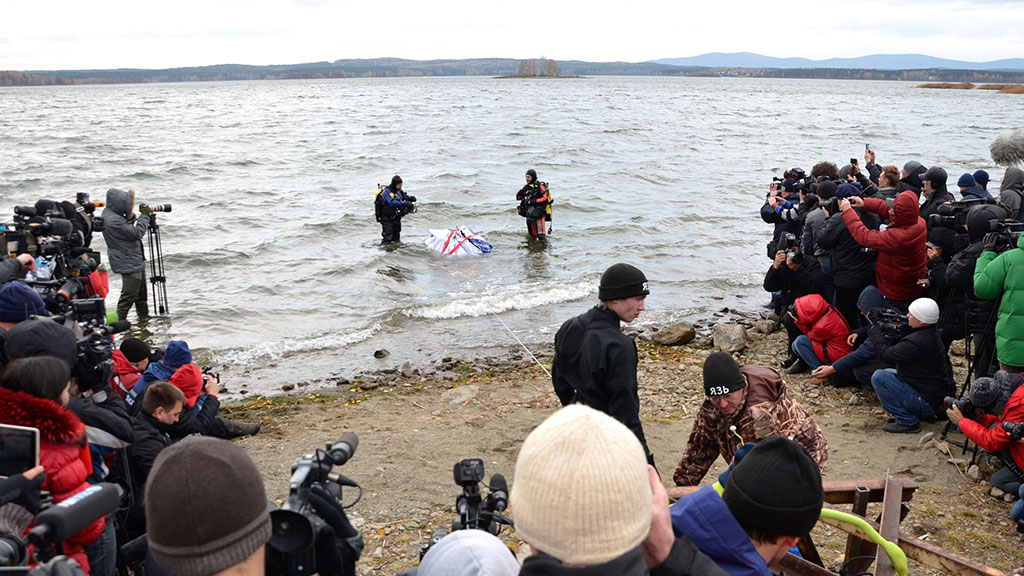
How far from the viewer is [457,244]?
16922mm

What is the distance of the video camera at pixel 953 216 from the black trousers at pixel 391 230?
1172 centimetres

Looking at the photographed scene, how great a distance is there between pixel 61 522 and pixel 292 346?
902 cm

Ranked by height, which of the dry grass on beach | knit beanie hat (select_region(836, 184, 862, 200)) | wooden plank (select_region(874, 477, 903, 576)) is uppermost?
knit beanie hat (select_region(836, 184, 862, 200))

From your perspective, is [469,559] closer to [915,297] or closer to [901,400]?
[901,400]

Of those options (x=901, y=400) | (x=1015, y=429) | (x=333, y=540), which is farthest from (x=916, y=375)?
(x=333, y=540)

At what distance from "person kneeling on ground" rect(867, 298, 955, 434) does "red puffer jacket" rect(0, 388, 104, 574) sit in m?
5.96

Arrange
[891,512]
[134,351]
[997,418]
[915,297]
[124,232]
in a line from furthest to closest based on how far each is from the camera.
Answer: [124,232], [915,297], [134,351], [997,418], [891,512]

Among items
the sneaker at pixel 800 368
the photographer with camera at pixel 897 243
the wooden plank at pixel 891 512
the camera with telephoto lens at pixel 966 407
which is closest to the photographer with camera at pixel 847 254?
the photographer with camera at pixel 897 243

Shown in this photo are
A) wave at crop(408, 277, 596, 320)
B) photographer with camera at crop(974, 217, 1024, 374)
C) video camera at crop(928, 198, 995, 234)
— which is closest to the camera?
photographer with camera at crop(974, 217, 1024, 374)

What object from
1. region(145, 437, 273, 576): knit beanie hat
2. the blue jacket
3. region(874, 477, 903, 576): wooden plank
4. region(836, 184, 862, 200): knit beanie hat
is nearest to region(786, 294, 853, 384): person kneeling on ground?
region(836, 184, 862, 200): knit beanie hat

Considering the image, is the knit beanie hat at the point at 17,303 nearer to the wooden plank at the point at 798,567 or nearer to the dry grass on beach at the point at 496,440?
the dry grass on beach at the point at 496,440

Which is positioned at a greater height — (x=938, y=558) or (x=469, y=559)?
(x=469, y=559)

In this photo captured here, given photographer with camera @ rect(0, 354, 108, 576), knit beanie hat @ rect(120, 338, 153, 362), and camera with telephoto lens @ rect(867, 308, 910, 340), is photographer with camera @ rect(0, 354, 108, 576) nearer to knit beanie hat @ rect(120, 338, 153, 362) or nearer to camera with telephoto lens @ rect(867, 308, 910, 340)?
knit beanie hat @ rect(120, 338, 153, 362)

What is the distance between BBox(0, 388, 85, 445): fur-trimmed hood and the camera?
10.4ft
